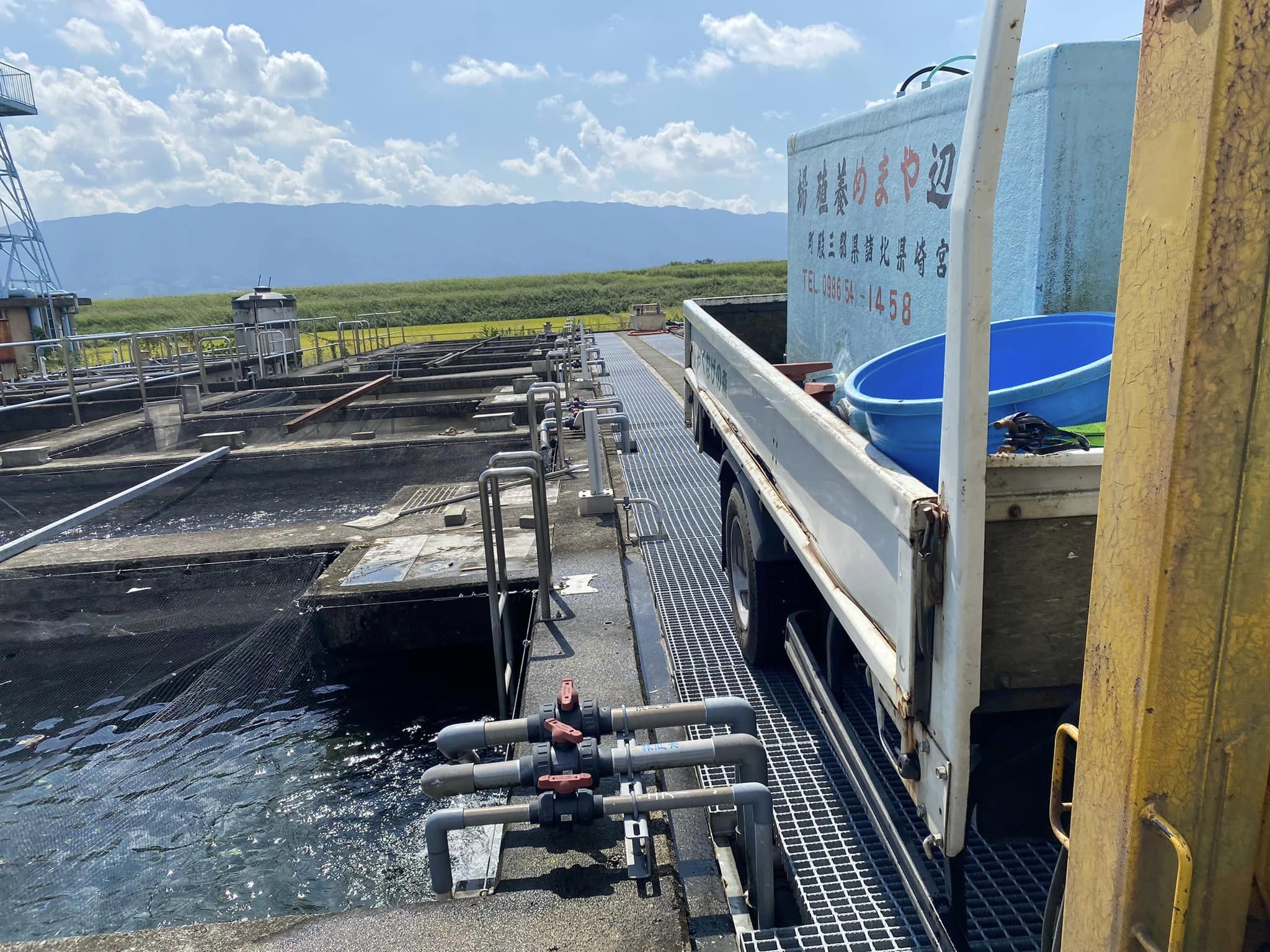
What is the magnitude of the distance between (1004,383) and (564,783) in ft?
6.38

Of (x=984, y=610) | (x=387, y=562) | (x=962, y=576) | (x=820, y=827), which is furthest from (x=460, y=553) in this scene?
(x=962, y=576)

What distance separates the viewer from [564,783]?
266 centimetres

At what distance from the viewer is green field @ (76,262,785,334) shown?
43.8m

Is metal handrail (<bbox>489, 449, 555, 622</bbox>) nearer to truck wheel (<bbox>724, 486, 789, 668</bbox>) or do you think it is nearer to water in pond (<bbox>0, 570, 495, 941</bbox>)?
truck wheel (<bbox>724, 486, 789, 668</bbox>)

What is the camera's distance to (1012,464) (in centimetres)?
176

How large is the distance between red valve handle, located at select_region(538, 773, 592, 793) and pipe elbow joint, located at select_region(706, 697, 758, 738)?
49 centimetres

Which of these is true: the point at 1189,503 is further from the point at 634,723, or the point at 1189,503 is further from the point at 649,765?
the point at 634,723

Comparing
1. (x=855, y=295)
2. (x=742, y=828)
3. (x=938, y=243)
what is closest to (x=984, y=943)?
(x=742, y=828)

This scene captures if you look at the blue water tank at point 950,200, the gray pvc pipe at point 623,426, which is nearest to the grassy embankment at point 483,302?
the gray pvc pipe at point 623,426

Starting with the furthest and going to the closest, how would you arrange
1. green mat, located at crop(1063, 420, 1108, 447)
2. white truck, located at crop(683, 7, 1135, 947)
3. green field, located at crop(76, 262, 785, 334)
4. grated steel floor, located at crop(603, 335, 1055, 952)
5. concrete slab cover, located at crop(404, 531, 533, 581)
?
1. green field, located at crop(76, 262, 785, 334)
2. concrete slab cover, located at crop(404, 531, 533, 581)
3. grated steel floor, located at crop(603, 335, 1055, 952)
4. green mat, located at crop(1063, 420, 1108, 447)
5. white truck, located at crop(683, 7, 1135, 947)

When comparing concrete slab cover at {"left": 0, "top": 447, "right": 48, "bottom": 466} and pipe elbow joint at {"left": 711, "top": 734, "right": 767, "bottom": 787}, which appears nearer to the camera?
pipe elbow joint at {"left": 711, "top": 734, "right": 767, "bottom": 787}

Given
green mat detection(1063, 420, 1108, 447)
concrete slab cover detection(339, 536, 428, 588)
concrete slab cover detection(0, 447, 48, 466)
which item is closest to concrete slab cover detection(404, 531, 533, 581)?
concrete slab cover detection(339, 536, 428, 588)

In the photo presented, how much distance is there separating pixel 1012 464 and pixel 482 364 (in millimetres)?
18016

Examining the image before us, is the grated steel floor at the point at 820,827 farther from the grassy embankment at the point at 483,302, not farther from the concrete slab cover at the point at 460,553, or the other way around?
the grassy embankment at the point at 483,302
